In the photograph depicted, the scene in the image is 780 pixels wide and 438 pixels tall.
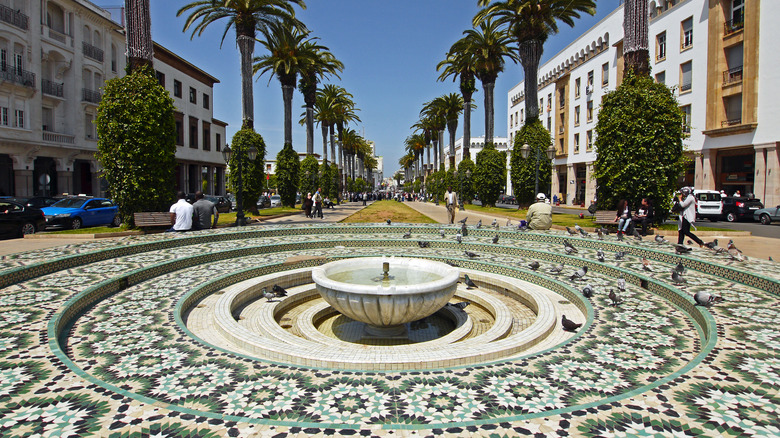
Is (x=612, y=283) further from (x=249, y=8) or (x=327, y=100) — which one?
(x=327, y=100)

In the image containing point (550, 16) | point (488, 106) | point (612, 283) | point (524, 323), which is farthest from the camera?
point (488, 106)

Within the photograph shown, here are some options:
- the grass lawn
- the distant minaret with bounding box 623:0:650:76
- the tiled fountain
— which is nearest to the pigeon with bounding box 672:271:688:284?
the tiled fountain

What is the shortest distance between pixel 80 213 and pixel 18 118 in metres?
14.7

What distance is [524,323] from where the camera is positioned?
712 cm

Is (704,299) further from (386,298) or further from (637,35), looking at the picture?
(637,35)

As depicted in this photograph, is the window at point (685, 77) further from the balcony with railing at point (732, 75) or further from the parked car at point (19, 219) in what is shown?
the parked car at point (19, 219)

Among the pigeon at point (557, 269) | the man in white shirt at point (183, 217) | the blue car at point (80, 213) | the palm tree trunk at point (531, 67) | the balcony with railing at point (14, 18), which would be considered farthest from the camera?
the palm tree trunk at point (531, 67)

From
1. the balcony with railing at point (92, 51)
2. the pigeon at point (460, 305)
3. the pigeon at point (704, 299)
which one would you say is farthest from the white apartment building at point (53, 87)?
the pigeon at point (704, 299)

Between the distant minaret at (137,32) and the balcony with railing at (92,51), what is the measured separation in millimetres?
20030

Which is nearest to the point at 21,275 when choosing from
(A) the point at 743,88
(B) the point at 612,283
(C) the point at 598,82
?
(B) the point at 612,283

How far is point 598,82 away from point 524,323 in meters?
40.7

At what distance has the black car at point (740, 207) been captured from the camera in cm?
2384

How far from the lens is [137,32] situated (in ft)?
50.2

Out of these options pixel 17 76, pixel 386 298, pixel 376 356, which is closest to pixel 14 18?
pixel 17 76
